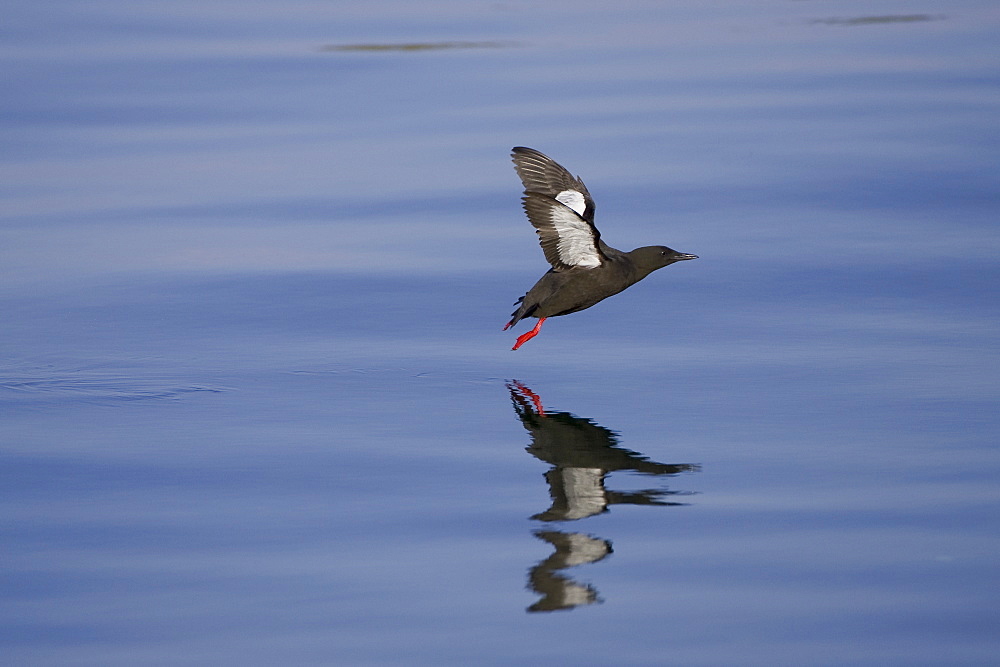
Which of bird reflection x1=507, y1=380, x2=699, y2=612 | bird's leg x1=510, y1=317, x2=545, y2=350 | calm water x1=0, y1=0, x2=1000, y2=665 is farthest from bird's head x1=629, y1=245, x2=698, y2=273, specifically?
bird reflection x1=507, y1=380, x2=699, y2=612

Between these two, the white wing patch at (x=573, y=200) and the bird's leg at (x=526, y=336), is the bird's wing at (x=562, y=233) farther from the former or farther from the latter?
the bird's leg at (x=526, y=336)

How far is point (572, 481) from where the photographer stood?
6.83 m

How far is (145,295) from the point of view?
10375 millimetres

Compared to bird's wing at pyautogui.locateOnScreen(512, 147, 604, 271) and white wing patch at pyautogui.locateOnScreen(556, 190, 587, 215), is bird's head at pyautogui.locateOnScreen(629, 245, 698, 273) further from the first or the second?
white wing patch at pyautogui.locateOnScreen(556, 190, 587, 215)

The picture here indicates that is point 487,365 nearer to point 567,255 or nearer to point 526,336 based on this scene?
point 526,336

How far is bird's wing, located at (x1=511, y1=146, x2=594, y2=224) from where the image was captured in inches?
345

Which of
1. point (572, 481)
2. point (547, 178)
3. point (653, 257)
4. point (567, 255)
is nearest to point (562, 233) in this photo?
point (567, 255)

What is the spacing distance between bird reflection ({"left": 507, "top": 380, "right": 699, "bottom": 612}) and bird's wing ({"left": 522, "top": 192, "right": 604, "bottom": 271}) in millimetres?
880

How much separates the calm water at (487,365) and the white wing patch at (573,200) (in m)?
0.90

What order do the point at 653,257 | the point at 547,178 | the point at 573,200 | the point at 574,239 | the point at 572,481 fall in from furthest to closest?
the point at 653,257 < the point at 547,178 < the point at 573,200 < the point at 574,239 < the point at 572,481

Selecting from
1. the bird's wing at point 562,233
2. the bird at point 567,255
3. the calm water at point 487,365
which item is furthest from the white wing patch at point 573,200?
the calm water at point 487,365

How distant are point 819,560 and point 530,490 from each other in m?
1.39

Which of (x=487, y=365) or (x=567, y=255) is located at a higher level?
(x=567, y=255)

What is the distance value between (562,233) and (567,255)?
20 centimetres
